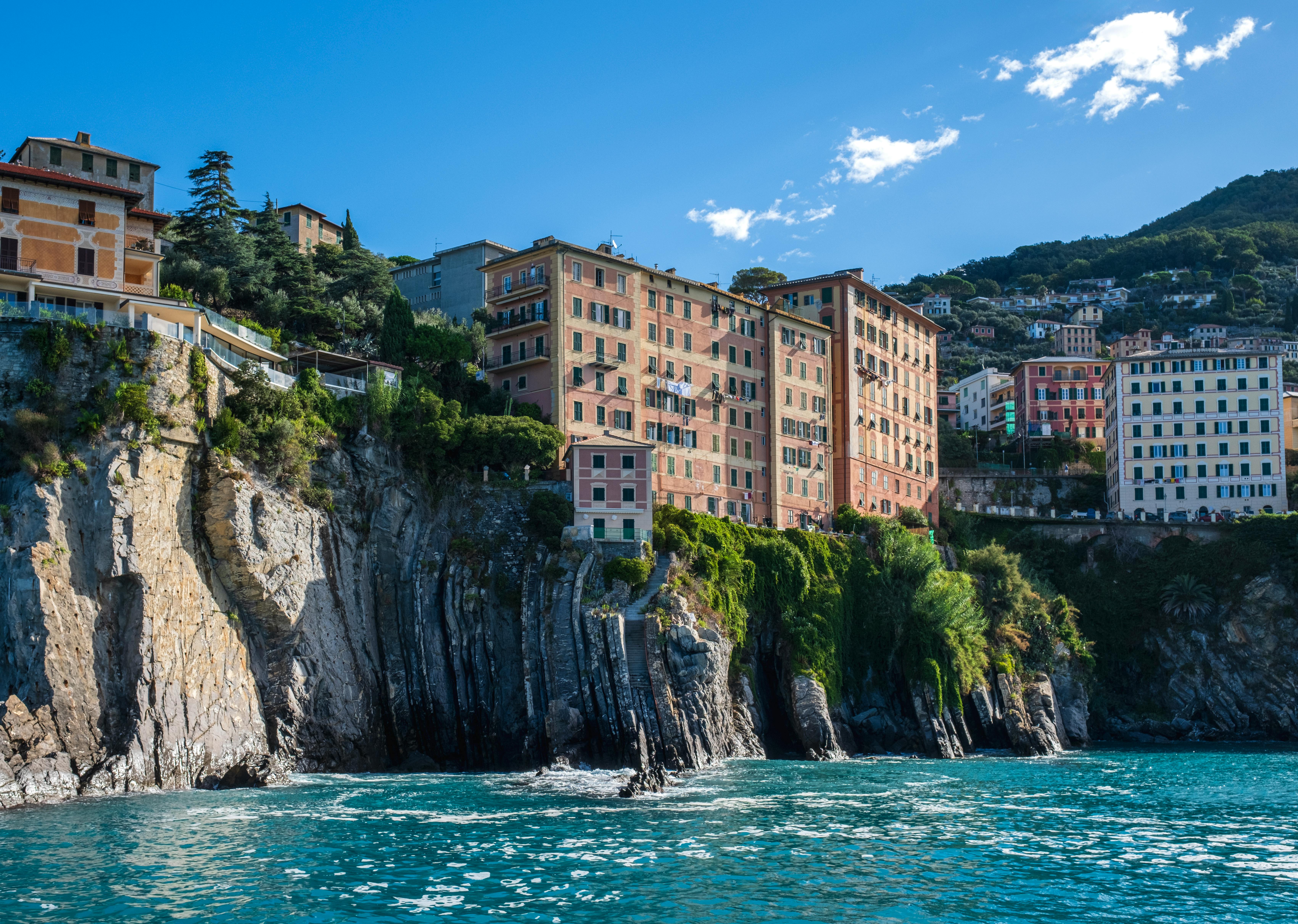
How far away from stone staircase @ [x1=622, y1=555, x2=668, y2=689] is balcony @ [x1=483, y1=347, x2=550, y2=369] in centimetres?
1849

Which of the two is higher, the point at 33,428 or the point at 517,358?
the point at 517,358

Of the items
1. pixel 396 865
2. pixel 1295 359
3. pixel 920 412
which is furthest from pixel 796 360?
pixel 1295 359

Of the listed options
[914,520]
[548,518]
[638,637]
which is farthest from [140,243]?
[914,520]

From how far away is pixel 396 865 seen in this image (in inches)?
1547

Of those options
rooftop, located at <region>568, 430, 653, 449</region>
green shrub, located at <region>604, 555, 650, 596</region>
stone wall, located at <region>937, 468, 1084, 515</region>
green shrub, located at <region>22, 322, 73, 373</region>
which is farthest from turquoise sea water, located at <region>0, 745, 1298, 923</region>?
stone wall, located at <region>937, 468, 1084, 515</region>

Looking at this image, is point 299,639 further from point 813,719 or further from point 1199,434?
point 1199,434

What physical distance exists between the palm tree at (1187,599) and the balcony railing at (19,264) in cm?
8289

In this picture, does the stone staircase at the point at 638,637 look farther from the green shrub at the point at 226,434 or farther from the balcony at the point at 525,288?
the balcony at the point at 525,288

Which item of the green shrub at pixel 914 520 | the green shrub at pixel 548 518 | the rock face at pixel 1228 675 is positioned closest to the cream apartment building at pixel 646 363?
the green shrub at pixel 548 518

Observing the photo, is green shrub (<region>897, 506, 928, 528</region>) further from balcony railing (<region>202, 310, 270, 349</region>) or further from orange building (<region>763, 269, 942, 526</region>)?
balcony railing (<region>202, 310, 270, 349</region>)

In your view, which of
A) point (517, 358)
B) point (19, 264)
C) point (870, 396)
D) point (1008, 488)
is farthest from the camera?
point (1008, 488)

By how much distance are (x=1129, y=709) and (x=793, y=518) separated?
2989 cm

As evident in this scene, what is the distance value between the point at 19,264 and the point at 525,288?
99.0 ft

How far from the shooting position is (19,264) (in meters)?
66.7
